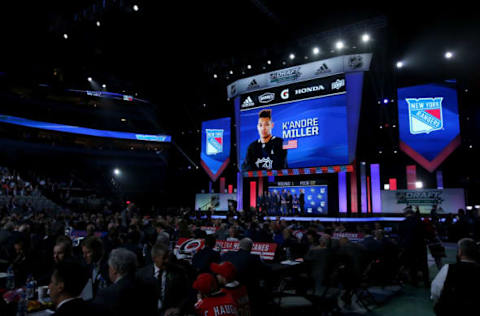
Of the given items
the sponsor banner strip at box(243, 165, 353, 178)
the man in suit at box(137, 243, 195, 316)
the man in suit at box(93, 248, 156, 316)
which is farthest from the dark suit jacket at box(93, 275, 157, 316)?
the sponsor banner strip at box(243, 165, 353, 178)

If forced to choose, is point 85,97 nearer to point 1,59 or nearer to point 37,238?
point 1,59

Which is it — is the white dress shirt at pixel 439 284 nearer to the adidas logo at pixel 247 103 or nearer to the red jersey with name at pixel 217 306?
the red jersey with name at pixel 217 306

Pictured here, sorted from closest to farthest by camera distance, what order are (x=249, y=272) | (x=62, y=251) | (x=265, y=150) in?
(x=249, y=272)
(x=62, y=251)
(x=265, y=150)

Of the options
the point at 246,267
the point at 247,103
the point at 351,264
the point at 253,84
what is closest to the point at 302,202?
the point at 247,103

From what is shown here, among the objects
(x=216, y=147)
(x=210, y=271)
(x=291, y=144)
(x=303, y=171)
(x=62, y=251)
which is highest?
(x=216, y=147)

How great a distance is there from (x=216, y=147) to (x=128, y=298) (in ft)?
74.8

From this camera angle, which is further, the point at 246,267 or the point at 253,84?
the point at 253,84

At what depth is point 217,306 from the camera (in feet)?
8.80

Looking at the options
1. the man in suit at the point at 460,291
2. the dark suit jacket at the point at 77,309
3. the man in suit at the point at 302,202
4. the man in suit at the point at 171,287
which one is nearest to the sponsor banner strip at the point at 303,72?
the man in suit at the point at 302,202

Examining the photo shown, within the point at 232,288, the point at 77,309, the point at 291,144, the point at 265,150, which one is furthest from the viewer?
the point at 265,150

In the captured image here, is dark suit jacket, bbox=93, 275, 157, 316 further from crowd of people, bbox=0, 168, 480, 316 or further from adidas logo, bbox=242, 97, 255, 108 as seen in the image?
adidas logo, bbox=242, 97, 255, 108

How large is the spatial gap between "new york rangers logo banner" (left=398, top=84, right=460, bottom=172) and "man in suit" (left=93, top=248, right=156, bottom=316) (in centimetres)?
1893

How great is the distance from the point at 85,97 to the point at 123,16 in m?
21.8

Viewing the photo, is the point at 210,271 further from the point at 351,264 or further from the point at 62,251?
the point at 351,264
